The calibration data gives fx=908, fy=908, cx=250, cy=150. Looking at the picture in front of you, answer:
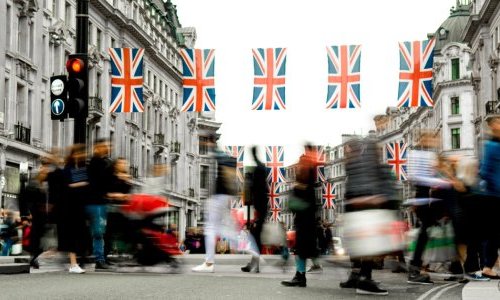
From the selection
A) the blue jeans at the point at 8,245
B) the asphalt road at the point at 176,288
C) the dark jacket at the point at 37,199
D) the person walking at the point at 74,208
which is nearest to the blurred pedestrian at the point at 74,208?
the person walking at the point at 74,208

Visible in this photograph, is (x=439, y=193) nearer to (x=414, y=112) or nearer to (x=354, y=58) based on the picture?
(x=354, y=58)

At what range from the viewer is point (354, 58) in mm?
25094

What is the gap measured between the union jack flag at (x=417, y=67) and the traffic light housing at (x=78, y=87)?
44.7 ft

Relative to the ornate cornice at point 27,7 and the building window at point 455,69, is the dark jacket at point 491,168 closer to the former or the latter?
the ornate cornice at point 27,7

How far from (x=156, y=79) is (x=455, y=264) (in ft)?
192

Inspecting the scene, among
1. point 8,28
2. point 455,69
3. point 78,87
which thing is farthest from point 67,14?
point 455,69

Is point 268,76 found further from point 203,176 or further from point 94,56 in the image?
point 203,176

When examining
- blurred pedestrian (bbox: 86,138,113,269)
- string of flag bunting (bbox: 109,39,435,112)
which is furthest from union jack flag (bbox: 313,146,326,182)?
blurred pedestrian (bbox: 86,138,113,269)

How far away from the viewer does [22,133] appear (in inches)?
1518

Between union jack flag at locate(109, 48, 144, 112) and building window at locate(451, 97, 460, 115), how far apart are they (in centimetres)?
6082

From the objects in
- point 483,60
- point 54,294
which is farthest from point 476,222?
point 483,60

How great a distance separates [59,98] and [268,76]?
1322 cm

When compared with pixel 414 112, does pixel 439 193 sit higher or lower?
lower

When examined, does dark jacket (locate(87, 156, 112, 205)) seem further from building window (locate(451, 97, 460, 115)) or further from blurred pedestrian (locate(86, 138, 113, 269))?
→ building window (locate(451, 97, 460, 115))
